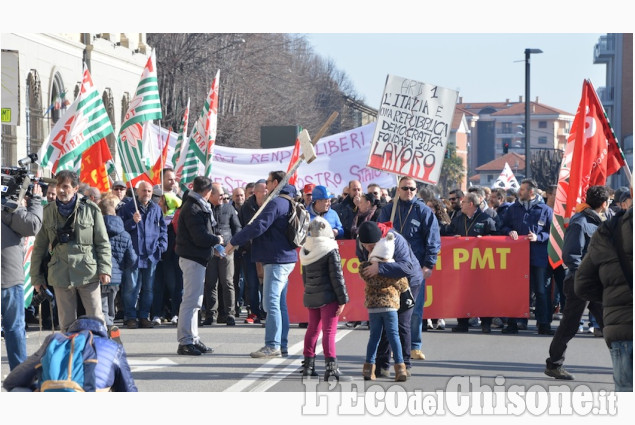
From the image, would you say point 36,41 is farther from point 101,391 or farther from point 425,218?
point 101,391

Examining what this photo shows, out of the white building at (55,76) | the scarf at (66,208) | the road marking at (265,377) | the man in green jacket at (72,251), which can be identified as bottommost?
the road marking at (265,377)

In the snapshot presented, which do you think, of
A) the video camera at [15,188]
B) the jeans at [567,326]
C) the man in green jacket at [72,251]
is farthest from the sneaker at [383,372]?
the video camera at [15,188]

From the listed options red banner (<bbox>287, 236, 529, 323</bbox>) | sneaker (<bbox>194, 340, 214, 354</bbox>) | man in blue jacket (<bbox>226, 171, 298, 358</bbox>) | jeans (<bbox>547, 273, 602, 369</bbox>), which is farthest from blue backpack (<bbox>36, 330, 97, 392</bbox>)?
red banner (<bbox>287, 236, 529, 323</bbox>)

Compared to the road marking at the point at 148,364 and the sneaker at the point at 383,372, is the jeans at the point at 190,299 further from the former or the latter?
the sneaker at the point at 383,372

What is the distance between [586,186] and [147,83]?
27.3ft

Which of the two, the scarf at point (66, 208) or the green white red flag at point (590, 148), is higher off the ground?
the green white red flag at point (590, 148)

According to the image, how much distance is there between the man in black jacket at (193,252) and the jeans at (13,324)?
242 centimetres

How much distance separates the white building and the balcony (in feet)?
243

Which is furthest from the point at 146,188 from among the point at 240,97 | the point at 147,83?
the point at 240,97

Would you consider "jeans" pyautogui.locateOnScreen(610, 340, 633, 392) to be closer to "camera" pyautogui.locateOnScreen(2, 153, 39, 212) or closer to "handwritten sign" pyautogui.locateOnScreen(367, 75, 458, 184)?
"camera" pyautogui.locateOnScreen(2, 153, 39, 212)

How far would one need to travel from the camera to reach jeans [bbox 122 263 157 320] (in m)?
14.9

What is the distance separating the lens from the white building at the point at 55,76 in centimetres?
2831

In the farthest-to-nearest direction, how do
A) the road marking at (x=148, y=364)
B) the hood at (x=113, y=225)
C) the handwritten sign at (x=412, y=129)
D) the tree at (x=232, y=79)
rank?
the tree at (x=232, y=79) → the hood at (x=113, y=225) → the handwritten sign at (x=412, y=129) → the road marking at (x=148, y=364)

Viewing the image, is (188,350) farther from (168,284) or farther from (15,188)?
(168,284)
